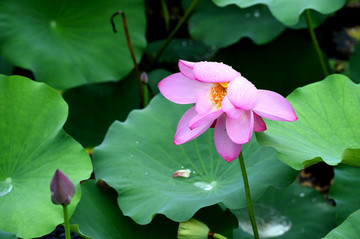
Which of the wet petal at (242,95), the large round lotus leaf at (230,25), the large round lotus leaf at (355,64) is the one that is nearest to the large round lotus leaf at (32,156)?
the wet petal at (242,95)

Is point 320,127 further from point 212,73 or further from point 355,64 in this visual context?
point 355,64

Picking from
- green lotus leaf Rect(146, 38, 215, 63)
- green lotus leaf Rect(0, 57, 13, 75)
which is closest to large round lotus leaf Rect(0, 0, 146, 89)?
green lotus leaf Rect(0, 57, 13, 75)

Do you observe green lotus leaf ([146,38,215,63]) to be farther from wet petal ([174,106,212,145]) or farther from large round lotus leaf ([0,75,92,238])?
wet petal ([174,106,212,145])

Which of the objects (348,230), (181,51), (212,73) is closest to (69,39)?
(181,51)

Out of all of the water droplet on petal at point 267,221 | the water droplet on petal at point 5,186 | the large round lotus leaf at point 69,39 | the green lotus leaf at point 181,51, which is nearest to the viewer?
the water droplet on petal at point 5,186

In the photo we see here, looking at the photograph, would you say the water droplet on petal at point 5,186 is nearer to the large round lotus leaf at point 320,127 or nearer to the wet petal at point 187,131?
the wet petal at point 187,131

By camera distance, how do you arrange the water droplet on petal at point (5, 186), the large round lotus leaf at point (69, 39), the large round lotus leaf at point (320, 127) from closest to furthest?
the large round lotus leaf at point (320, 127), the water droplet on petal at point (5, 186), the large round lotus leaf at point (69, 39)

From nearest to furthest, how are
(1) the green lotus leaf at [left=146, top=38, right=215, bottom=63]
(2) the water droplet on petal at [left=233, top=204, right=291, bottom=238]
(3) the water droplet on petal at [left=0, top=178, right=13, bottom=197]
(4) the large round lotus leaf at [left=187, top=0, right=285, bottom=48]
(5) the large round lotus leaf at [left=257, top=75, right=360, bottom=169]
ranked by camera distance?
1. (5) the large round lotus leaf at [left=257, top=75, right=360, bottom=169]
2. (3) the water droplet on petal at [left=0, top=178, right=13, bottom=197]
3. (2) the water droplet on petal at [left=233, top=204, right=291, bottom=238]
4. (4) the large round lotus leaf at [left=187, top=0, right=285, bottom=48]
5. (1) the green lotus leaf at [left=146, top=38, right=215, bottom=63]
